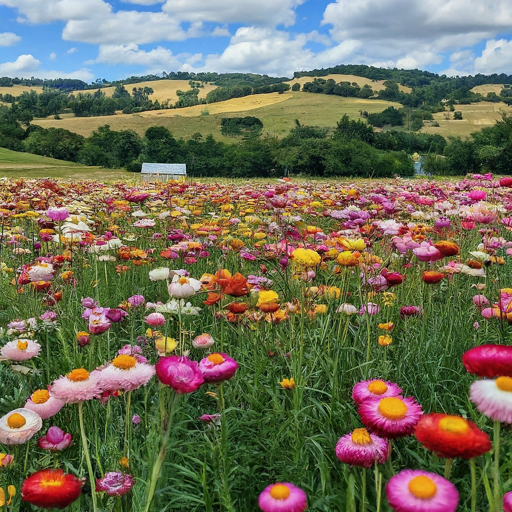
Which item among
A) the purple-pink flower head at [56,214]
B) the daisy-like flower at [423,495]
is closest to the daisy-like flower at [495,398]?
the daisy-like flower at [423,495]

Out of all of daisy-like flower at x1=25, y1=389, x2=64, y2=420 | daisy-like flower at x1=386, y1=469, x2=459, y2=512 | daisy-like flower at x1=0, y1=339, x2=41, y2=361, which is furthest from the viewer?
daisy-like flower at x1=0, y1=339, x2=41, y2=361

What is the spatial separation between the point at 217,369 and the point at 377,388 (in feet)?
1.22

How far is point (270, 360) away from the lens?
190 cm

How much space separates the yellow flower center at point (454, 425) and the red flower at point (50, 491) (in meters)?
0.71

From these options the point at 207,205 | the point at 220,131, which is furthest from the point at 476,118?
the point at 207,205

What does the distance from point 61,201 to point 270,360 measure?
398 cm

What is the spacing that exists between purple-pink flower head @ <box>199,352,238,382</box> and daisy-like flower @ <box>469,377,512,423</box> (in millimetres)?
521

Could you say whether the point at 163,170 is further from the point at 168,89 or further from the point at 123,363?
the point at 168,89

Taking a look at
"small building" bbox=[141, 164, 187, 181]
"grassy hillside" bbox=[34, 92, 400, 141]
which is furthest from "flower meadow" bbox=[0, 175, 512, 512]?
"grassy hillside" bbox=[34, 92, 400, 141]

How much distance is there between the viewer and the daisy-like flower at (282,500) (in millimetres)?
827

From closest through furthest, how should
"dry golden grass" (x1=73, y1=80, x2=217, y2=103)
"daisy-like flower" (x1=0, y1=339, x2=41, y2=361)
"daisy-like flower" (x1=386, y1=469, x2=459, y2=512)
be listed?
"daisy-like flower" (x1=386, y1=469, x2=459, y2=512) → "daisy-like flower" (x1=0, y1=339, x2=41, y2=361) → "dry golden grass" (x1=73, y1=80, x2=217, y2=103)

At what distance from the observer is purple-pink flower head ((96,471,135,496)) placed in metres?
1.12

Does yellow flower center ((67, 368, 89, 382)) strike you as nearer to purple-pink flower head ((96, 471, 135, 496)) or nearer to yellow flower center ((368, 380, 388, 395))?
purple-pink flower head ((96, 471, 135, 496))

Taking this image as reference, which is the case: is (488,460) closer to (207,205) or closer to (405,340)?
(405,340)
